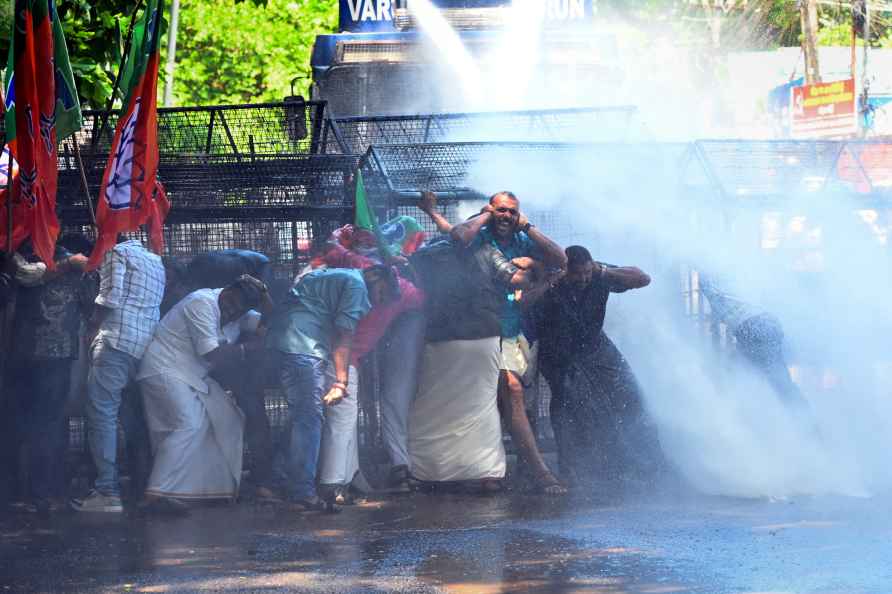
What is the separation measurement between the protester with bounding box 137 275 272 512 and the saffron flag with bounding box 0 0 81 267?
828 millimetres

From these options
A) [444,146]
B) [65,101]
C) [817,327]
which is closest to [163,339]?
[65,101]

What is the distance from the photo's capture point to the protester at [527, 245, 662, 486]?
28.2 ft

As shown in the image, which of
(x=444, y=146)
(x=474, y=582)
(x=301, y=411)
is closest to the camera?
(x=474, y=582)

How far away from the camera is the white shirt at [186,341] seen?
8.01m

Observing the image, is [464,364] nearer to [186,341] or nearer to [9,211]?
[186,341]

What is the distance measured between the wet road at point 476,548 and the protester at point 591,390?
0.71 metres

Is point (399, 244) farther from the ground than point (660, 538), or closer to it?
farther from the ground

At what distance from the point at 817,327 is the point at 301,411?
12.8 ft

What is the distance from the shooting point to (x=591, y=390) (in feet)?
28.6

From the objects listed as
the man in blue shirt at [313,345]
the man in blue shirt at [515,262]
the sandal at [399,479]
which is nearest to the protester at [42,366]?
the man in blue shirt at [313,345]

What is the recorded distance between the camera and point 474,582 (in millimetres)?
5746

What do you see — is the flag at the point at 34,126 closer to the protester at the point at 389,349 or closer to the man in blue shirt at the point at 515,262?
the protester at the point at 389,349

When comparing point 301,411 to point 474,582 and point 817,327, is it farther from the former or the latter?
point 817,327

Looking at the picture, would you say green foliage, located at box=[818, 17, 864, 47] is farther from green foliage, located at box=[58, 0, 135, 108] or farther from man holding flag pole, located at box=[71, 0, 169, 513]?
man holding flag pole, located at box=[71, 0, 169, 513]
